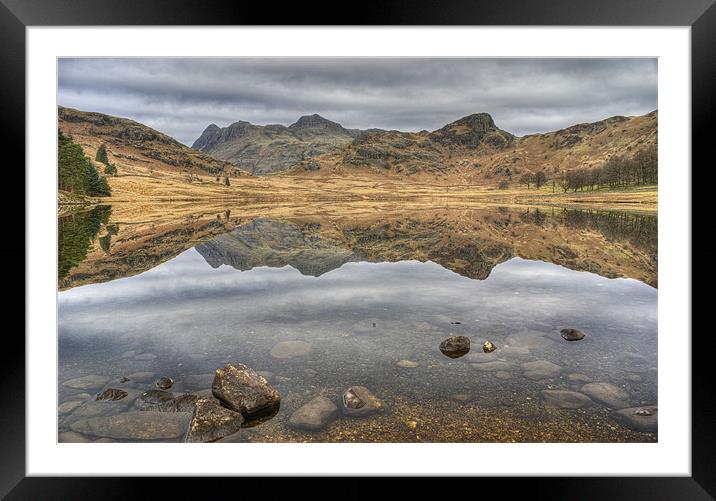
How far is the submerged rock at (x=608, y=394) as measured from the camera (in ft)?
23.3

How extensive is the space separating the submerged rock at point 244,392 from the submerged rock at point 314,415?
45cm

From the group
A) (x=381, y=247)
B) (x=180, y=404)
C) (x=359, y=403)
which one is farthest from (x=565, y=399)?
(x=381, y=247)

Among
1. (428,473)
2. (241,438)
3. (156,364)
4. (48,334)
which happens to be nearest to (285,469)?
(428,473)

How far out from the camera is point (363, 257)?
25.0 meters

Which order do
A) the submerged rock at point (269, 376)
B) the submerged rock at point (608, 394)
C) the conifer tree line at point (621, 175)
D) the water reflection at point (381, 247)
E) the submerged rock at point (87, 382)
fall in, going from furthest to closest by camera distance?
1. the conifer tree line at point (621, 175)
2. the water reflection at point (381, 247)
3. the submerged rock at point (269, 376)
4. the submerged rock at point (87, 382)
5. the submerged rock at point (608, 394)

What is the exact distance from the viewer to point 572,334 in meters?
10.5

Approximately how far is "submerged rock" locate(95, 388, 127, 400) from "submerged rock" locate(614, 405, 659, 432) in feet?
25.4

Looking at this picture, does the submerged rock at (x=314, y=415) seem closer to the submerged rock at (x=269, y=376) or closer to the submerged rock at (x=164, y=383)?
the submerged rock at (x=269, y=376)

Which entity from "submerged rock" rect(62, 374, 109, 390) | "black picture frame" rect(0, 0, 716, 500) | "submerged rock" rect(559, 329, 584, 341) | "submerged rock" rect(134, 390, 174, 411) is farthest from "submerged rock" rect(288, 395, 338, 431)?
"submerged rock" rect(559, 329, 584, 341)

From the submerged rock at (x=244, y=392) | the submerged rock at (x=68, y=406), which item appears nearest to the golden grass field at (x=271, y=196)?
the submerged rock at (x=244, y=392)

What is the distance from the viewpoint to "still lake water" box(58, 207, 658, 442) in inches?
262
